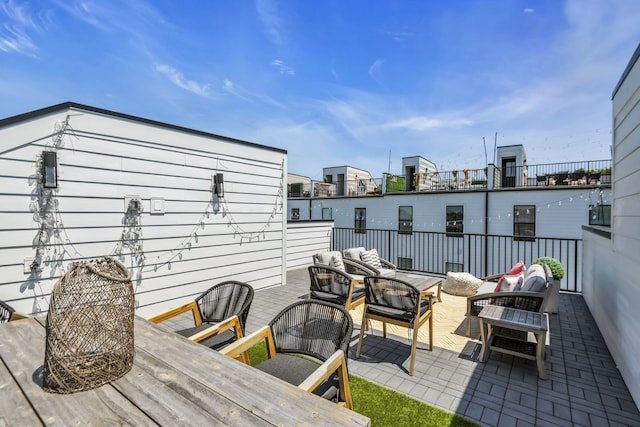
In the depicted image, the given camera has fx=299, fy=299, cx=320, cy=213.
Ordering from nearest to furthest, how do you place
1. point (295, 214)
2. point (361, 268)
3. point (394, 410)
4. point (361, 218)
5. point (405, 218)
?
point (394, 410) → point (361, 268) → point (405, 218) → point (361, 218) → point (295, 214)

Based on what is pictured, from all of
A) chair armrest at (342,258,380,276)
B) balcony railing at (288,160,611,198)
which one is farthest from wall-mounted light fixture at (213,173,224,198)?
balcony railing at (288,160,611,198)

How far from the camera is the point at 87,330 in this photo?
122 cm

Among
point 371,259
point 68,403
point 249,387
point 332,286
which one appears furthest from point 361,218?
point 68,403

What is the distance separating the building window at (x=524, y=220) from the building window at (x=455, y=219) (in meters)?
1.70

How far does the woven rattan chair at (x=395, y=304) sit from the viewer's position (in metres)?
2.90

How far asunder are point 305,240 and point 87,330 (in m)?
6.41

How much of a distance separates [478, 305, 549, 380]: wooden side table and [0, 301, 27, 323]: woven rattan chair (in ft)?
12.8

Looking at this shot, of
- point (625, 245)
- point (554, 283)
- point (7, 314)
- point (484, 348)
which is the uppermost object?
point (625, 245)

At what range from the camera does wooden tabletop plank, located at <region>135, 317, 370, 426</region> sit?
1.07 metres

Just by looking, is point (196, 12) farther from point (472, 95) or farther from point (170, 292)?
point (472, 95)

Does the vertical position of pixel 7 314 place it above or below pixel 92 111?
below

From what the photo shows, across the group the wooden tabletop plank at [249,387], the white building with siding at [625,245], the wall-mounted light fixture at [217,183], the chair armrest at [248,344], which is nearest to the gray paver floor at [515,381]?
the white building with siding at [625,245]

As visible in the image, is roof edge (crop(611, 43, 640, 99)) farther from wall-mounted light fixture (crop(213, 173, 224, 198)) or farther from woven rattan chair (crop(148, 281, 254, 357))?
wall-mounted light fixture (crop(213, 173, 224, 198))

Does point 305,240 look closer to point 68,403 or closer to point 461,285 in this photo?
point 461,285
